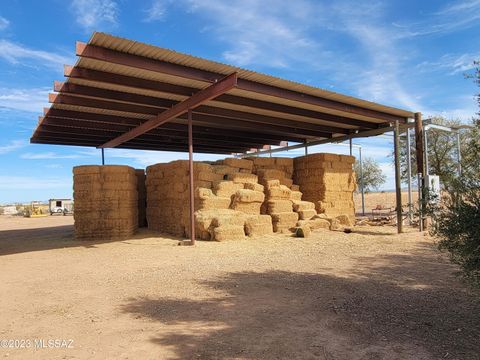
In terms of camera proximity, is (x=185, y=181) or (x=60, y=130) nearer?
(x=185, y=181)

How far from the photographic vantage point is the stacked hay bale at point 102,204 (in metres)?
13.4

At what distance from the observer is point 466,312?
15.2ft

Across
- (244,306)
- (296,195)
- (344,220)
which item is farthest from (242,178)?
(244,306)

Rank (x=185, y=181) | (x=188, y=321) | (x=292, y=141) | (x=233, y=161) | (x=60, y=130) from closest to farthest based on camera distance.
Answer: (x=188, y=321)
(x=185, y=181)
(x=233, y=161)
(x=60, y=130)
(x=292, y=141)

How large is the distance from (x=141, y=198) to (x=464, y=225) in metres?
14.2

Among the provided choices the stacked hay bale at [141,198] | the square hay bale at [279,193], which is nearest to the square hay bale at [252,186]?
the square hay bale at [279,193]

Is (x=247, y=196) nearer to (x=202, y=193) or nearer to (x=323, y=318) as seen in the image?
(x=202, y=193)

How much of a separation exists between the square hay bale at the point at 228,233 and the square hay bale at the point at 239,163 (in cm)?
306

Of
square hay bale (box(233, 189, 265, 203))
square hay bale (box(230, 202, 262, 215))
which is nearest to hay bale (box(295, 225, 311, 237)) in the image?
square hay bale (box(230, 202, 262, 215))

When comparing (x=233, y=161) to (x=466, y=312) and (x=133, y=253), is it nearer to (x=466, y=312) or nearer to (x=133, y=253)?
(x=133, y=253)

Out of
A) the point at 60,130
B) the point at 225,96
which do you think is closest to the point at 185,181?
the point at 225,96

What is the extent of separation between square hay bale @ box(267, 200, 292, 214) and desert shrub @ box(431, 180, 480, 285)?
9.45 meters

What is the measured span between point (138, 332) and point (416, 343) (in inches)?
120

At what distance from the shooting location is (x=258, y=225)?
12.7 m
